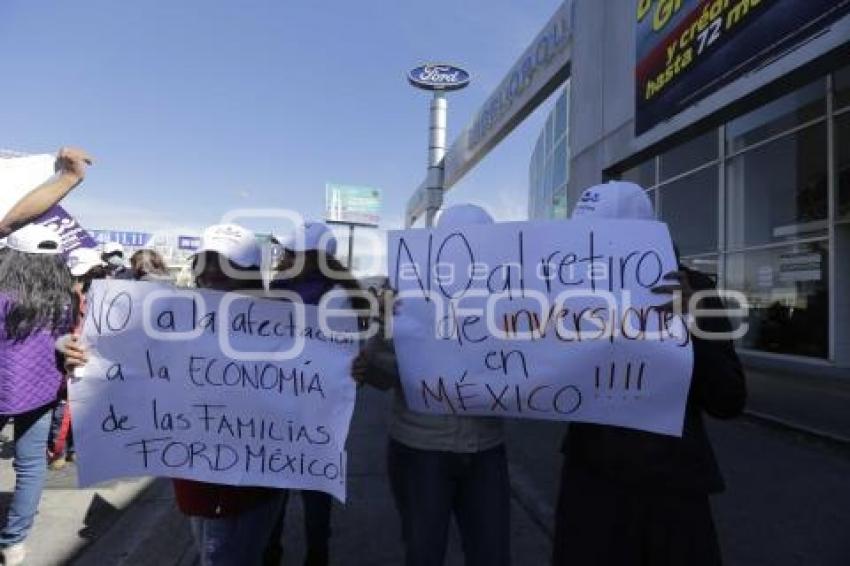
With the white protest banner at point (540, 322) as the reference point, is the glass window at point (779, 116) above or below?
above

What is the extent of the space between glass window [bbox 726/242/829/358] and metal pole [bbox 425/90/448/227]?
19952 mm

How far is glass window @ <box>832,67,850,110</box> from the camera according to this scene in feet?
34.4

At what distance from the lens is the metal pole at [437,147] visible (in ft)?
106

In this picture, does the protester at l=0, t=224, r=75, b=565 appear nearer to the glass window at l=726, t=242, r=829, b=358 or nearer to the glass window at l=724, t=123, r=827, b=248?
the glass window at l=726, t=242, r=829, b=358

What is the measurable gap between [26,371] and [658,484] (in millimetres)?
3048

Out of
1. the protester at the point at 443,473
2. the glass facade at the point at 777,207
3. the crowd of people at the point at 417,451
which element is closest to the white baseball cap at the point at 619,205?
the crowd of people at the point at 417,451

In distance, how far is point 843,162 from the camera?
10555 mm

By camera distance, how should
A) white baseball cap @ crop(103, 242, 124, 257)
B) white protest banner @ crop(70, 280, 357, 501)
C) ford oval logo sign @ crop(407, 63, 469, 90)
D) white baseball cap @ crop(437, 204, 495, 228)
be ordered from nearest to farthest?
white protest banner @ crop(70, 280, 357, 501), white baseball cap @ crop(437, 204, 495, 228), white baseball cap @ crop(103, 242, 124, 257), ford oval logo sign @ crop(407, 63, 469, 90)

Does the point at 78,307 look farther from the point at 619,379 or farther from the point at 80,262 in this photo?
the point at 619,379

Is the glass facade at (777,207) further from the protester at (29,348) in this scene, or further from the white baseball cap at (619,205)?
the protester at (29,348)

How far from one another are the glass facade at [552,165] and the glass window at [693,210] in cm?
866

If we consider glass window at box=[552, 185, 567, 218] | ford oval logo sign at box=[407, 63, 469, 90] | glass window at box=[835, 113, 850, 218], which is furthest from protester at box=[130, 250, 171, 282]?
ford oval logo sign at box=[407, 63, 469, 90]

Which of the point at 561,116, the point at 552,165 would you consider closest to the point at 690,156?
the point at 561,116

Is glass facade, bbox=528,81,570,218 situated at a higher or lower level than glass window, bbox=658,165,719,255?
higher
